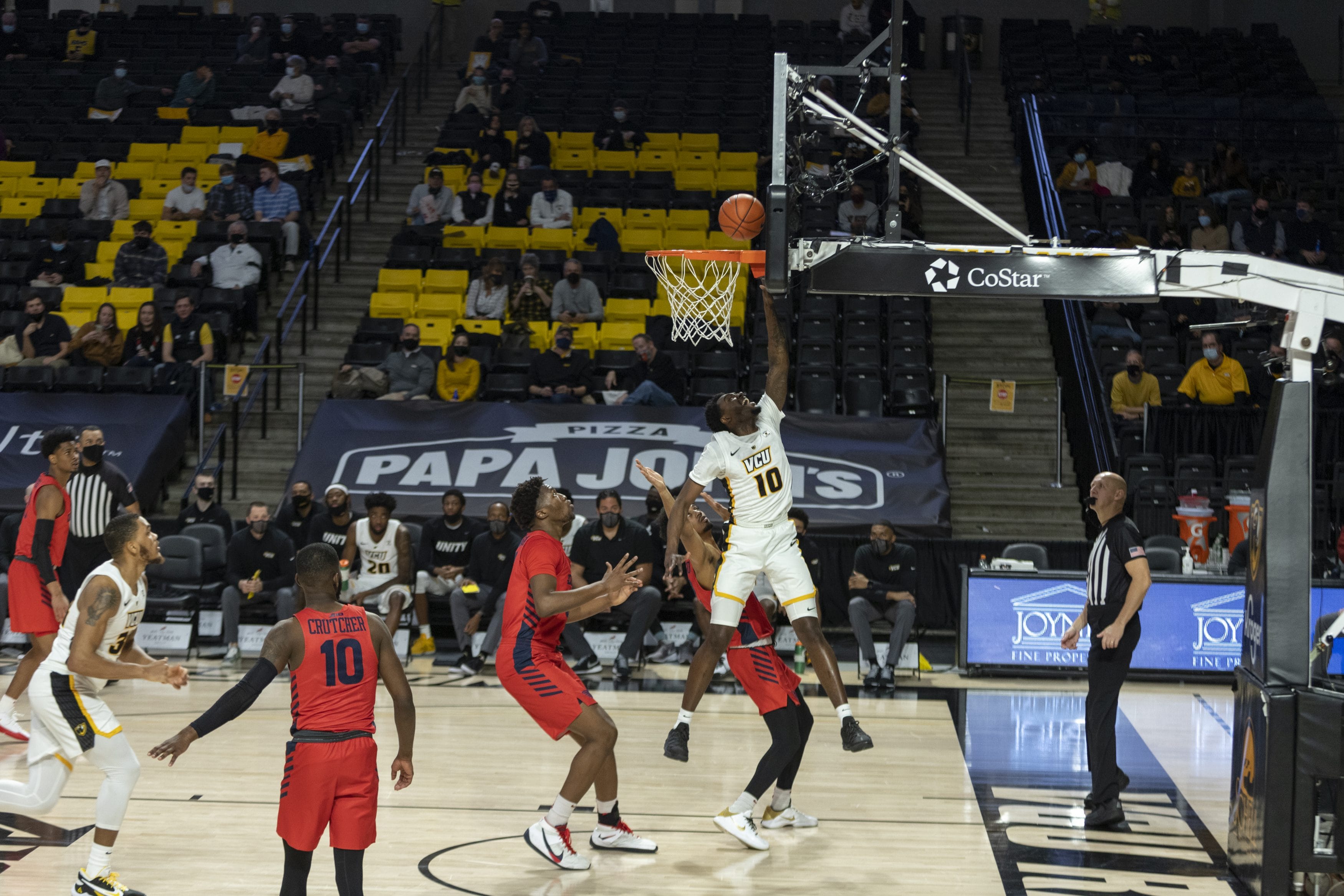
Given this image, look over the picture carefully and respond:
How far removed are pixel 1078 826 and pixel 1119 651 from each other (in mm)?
981

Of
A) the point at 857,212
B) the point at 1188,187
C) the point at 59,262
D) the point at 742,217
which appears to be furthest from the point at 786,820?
the point at 1188,187

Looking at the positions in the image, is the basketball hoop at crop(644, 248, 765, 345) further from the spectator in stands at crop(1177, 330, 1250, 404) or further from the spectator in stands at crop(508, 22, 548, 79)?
the spectator in stands at crop(508, 22, 548, 79)

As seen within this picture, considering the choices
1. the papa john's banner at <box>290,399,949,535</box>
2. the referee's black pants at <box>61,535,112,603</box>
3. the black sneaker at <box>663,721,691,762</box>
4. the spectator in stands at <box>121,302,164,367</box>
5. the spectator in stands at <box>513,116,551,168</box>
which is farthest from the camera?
the spectator in stands at <box>513,116,551,168</box>

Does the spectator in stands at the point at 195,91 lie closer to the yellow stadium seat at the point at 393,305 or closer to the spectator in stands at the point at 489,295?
Answer: the yellow stadium seat at the point at 393,305

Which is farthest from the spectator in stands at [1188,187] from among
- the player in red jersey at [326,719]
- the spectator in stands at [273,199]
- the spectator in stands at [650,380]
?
the player in red jersey at [326,719]

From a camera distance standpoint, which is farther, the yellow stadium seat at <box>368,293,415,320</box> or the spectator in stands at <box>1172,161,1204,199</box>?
the spectator in stands at <box>1172,161,1204,199</box>

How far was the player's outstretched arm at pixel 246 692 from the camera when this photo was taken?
16.9 feet

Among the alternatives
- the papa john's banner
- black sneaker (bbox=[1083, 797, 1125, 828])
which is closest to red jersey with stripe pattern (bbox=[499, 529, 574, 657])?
black sneaker (bbox=[1083, 797, 1125, 828])

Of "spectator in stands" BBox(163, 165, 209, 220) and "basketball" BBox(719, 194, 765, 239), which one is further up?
"spectator in stands" BBox(163, 165, 209, 220)

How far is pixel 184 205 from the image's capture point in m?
18.0

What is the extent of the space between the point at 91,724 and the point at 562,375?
9321mm

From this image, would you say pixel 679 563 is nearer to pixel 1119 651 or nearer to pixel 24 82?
pixel 1119 651

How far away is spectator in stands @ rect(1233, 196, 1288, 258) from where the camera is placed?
17.4m

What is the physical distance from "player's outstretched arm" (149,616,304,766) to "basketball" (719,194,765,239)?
10.4 feet
